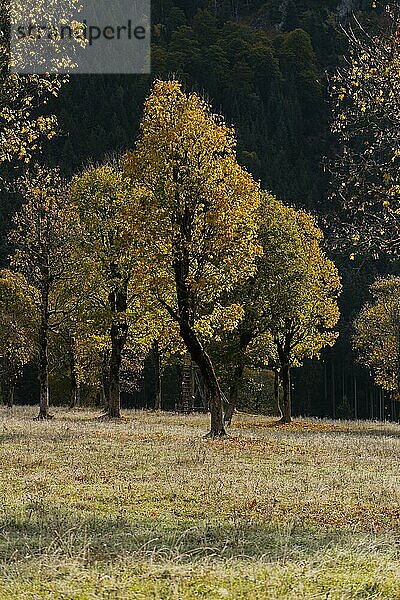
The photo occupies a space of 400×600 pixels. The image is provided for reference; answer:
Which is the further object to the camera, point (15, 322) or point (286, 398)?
point (15, 322)

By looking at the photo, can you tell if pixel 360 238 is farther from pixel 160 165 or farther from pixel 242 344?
pixel 242 344

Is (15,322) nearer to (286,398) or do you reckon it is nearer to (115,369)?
(115,369)

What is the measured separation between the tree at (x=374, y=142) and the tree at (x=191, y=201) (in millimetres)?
11009

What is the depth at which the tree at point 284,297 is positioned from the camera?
147 feet

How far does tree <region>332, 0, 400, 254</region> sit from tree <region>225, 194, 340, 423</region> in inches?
991

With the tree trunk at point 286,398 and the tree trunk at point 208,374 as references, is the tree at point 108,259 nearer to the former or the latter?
the tree trunk at point 208,374

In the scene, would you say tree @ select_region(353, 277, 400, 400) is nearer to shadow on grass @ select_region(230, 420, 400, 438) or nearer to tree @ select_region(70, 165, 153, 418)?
shadow on grass @ select_region(230, 420, 400, 438)

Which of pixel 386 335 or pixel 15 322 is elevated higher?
pixel 15 322

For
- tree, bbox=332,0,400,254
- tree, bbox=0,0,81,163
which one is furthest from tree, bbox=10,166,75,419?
tree, bbox=332,0,400,254

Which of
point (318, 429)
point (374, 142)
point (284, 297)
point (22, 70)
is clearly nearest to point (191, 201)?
point (22, 70)

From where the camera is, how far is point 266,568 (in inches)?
360

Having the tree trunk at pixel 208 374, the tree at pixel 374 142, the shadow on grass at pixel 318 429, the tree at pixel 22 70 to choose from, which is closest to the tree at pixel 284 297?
the shadow on grass at pixel 318 429

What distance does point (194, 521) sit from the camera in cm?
1320

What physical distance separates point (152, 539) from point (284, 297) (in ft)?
115
